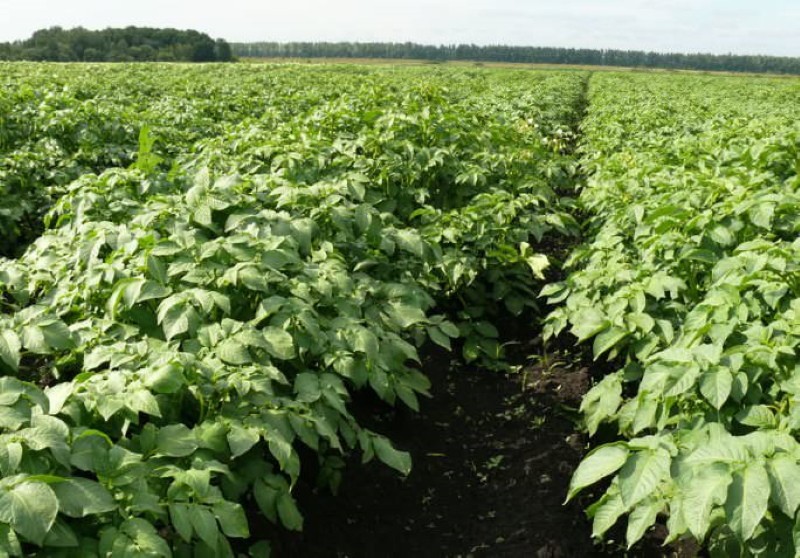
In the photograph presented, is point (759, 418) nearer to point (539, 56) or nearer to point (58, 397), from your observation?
point (58, 397)

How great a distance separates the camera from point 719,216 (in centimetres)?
334

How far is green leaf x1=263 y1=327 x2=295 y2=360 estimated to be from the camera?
7.20 ft

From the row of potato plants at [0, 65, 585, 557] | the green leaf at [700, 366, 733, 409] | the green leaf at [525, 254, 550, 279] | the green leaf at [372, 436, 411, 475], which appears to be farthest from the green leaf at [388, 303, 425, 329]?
the green leaf at [525, 254, 550, 279]

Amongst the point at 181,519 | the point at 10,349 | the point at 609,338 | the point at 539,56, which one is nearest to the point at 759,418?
the point at 609,338

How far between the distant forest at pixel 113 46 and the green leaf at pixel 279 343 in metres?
46.2

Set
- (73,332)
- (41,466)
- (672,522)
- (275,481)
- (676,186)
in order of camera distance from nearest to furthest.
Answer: (41,466) < (672,522) < (275,481) < (73,332) < (676,186)

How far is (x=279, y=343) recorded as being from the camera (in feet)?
7.26

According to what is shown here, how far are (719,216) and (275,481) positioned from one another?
100 inches

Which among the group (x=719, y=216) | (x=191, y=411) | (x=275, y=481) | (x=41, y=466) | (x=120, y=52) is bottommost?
(x=275, y=481)

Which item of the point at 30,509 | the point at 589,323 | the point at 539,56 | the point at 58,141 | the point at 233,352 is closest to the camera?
the point at 30,509

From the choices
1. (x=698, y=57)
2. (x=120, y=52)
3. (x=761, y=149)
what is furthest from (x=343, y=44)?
(x=761, y=149)

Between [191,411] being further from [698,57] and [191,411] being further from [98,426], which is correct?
[698,57]

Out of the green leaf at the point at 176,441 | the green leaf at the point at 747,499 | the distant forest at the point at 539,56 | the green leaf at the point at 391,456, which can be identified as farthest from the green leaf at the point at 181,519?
the distant forest at the point at 539,56

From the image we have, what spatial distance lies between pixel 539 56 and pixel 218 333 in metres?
119
